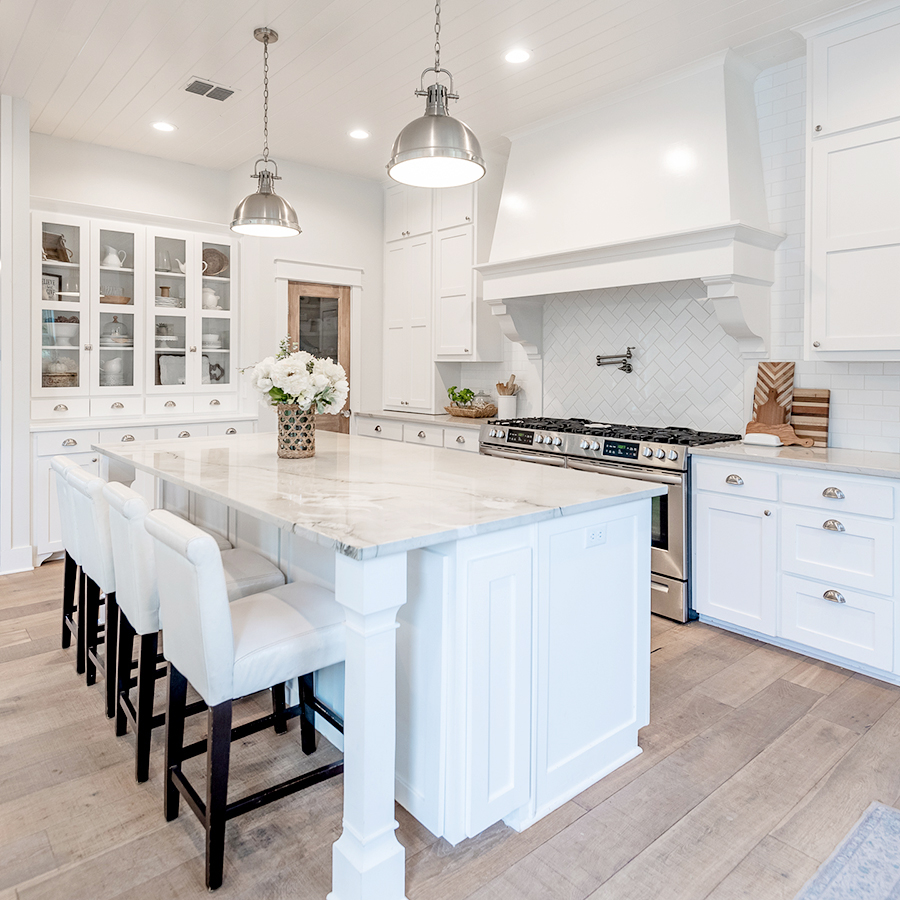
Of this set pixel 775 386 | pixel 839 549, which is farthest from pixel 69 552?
pixel 775 386

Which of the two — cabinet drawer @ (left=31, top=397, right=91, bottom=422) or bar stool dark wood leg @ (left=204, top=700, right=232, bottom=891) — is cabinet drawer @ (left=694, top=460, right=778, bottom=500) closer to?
bar stool dark wood leg @ (left=204, top=700, right=232, bottom=891)

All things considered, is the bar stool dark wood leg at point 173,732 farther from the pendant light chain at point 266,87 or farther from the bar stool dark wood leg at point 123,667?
the pendant light chain at point 266,87

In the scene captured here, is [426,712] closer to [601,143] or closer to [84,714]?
Answer: [84,714]

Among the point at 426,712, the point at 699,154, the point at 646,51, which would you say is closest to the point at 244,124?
the point at 646,51

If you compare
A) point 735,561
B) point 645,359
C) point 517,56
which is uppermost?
point 517,56

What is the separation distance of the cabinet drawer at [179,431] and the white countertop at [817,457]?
140 inches

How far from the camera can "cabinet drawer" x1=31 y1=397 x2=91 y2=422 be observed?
462 cm

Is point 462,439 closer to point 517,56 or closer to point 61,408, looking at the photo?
point 517,56

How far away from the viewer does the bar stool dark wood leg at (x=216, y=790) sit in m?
1.65

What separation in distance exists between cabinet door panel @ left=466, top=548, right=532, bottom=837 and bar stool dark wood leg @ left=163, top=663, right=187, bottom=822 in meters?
0.82

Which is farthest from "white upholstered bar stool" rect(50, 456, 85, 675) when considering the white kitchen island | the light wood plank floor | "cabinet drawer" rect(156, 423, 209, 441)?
"cabinet drawer" rect(156, 423, 209, 441)

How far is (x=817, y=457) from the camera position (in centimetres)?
305

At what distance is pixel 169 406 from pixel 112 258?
112 centimetres

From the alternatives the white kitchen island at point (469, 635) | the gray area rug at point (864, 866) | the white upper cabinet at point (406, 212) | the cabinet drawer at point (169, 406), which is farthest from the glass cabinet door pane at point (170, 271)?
the gray area rug at point (864, 866)
